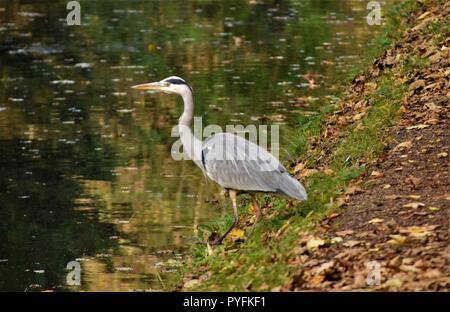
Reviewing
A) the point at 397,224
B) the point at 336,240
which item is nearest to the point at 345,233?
the point at 336,240

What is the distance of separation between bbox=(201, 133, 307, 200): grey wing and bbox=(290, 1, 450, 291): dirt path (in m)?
0.44

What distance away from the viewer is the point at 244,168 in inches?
364

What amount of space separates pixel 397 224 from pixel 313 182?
2.37 metres

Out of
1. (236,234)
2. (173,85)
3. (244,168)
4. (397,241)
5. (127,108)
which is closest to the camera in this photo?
(397,241)

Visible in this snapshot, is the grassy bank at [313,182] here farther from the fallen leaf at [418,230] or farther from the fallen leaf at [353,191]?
the fallen leaf at [418,230]

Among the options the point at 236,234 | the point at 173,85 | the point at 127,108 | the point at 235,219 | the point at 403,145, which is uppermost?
the point at 173,85

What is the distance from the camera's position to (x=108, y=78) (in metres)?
18.9

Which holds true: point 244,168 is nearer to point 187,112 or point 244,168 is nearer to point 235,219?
point 235,219

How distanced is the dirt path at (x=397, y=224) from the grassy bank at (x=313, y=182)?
0.53 feet

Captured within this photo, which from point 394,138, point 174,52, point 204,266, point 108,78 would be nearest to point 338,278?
point 204,266

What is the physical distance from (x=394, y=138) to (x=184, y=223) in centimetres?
233

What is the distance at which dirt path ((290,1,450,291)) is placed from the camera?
7363mm

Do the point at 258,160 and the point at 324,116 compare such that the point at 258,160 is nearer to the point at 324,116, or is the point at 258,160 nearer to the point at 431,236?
the point at 431,236

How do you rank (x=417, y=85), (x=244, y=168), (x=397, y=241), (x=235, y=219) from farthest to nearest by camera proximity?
(x=417, y=85), (x=235, y=219), (x=244, y=168), (x=397, y=241)
